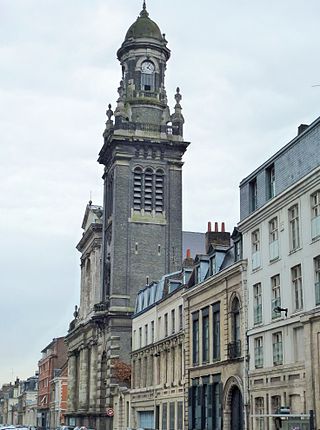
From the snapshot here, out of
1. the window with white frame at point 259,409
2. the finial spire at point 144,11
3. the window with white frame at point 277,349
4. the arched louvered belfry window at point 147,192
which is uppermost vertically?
the finial spire at point 144,11

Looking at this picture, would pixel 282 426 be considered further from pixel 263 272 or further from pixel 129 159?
pixel 129 159

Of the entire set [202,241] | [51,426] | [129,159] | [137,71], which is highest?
[137,71]

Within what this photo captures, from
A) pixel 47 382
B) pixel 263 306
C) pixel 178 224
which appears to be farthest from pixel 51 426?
pixel 263 306

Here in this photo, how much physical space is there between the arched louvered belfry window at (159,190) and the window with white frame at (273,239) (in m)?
44.1

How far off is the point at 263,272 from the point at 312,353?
649 centimetres

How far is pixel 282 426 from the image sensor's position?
2986cm

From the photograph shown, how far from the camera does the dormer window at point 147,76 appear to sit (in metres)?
84.5

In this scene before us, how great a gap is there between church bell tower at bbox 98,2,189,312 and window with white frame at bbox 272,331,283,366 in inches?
1632

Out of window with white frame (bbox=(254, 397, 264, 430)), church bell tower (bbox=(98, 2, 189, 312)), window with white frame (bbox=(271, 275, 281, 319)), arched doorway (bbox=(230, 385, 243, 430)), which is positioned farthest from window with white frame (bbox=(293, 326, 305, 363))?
church bell tower (bbox=(98, 2, 189, 312))

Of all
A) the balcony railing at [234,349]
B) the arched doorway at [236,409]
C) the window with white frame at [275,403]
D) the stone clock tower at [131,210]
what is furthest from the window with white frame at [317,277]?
the stone clock tower at [131,210]

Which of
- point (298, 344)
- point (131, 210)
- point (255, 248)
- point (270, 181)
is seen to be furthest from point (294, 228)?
point (131, 210)

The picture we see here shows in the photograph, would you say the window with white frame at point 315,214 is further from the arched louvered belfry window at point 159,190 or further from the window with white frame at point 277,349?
the arched louvered belfry window at point 159,190

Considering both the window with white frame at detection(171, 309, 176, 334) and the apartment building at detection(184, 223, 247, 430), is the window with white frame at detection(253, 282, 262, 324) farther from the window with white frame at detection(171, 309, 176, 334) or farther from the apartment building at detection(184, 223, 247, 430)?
the window with white frame at detection(171, 309, 176, 334)

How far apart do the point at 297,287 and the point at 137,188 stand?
47.7 meters
